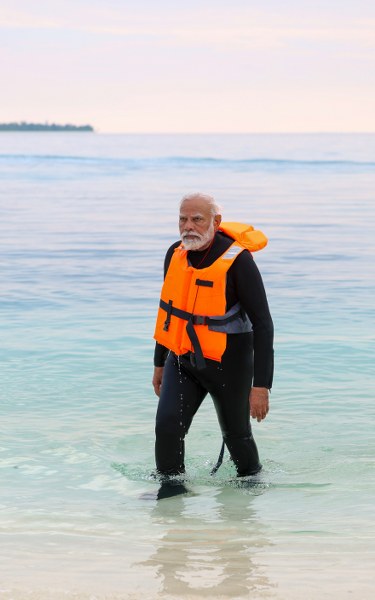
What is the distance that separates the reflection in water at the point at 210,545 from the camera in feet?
15.6

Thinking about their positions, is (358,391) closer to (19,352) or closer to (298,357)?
(298,357)

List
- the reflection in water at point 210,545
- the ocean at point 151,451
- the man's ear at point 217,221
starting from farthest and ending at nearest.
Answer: the man's ear at point 217,221 < the ocean at point 151,451 < the reflection in water at point 210,545

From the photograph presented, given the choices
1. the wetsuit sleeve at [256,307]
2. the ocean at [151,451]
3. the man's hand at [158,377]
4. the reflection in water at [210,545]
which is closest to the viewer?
the reflection in water at [210,545]

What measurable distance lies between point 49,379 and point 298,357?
107 inches

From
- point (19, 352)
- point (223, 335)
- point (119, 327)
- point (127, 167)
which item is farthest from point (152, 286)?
point (127, 167)

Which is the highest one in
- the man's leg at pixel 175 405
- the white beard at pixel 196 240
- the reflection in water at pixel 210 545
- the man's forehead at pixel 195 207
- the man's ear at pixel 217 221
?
the man's forehead at pixel 195 207

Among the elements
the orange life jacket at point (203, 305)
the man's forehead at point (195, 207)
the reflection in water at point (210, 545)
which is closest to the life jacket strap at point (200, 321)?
the orange life jacket at point (203, 305)

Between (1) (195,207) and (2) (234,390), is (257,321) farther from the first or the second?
(1) (195,207)

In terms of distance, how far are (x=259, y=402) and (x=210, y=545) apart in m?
0.88

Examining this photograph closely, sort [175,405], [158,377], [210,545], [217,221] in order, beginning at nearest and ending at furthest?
1. [210,545]
2. [217,221]
3. [175,405]
4. [158,377]

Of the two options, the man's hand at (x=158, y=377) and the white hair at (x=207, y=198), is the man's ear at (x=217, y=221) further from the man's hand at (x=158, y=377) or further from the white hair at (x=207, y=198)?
the man's hand at (x=158, y=377)

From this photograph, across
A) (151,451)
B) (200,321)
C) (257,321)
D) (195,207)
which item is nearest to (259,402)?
(257,321)

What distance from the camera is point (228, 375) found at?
20.2ft

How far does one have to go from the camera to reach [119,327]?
44.3 feet
